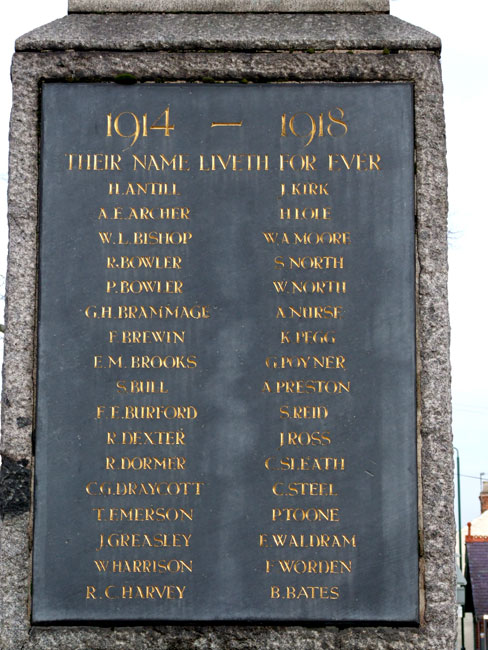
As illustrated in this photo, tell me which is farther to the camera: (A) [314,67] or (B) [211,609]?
→ (A) [314,67]

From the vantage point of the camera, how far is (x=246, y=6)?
16.8ft

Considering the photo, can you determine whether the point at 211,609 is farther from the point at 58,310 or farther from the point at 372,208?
the point at 372,208

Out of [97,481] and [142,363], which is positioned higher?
[142,363]

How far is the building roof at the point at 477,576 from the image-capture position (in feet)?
71.1

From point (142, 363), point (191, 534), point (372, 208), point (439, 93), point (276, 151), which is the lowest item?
point (191, 534)

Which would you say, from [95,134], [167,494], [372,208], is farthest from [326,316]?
[95,134]

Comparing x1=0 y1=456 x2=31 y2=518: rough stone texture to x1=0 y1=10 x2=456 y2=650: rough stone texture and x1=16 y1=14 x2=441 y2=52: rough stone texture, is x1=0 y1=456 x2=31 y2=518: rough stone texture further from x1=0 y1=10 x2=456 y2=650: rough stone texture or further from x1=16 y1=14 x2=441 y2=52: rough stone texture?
x1=16 y1=14 x2=441 y2=52: rough stone texture

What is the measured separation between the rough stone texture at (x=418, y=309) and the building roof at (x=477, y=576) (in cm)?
1841

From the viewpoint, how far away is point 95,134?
15.8ft

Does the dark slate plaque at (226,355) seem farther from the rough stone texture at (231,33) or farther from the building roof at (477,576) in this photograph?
the building roof at (477,576)

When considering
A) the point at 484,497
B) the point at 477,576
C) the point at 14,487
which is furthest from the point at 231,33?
the point at 484,497

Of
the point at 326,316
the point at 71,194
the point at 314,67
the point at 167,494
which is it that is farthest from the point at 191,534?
the point at 314,67

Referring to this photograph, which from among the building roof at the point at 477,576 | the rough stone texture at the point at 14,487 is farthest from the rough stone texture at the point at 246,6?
the building roof at the point at 477,576

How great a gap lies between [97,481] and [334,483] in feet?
3.91
